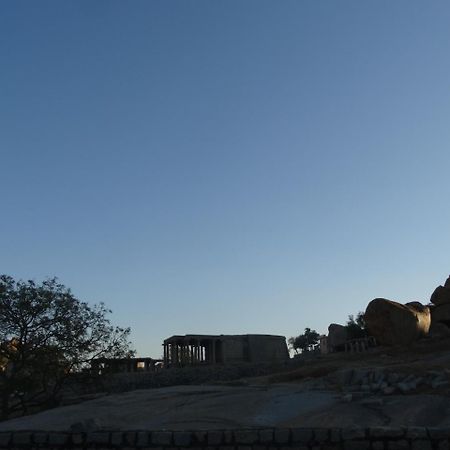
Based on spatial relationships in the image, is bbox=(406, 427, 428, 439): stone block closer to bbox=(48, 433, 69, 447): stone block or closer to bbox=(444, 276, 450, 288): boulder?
bbox=(48, 433, 69, 447): stone block

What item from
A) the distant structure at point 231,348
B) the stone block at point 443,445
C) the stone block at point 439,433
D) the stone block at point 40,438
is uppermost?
the distant structure at point 231,348

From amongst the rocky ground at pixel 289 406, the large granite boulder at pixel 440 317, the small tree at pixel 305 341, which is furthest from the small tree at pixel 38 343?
the small tree at pixel 305 341

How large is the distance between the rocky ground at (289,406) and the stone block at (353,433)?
1080 millimetres

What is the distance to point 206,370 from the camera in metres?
32.2

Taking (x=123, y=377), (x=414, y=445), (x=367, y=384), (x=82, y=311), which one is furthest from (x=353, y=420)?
(x=123, y=377)

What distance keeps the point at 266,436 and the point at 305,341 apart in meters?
62.6

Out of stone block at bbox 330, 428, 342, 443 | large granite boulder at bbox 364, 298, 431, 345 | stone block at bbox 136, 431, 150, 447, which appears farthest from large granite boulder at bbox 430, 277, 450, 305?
stone block at bbox 136, 431, 150, 447

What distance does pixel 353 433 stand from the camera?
9.61m

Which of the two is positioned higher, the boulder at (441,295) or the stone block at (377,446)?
the boulder at (441,295)

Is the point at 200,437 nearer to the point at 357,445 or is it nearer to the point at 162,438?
the point at 162,438

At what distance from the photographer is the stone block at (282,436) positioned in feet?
32.2

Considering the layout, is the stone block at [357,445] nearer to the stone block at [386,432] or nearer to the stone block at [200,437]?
the stone block at [386,432]

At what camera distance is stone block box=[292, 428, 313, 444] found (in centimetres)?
976

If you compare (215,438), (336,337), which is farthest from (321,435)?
(336,337)
